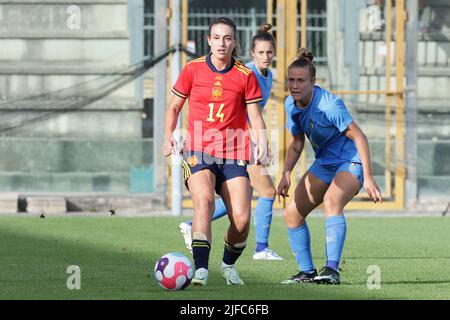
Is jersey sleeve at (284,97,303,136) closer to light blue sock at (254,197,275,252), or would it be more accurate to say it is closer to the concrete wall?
light blue sock at (254,197,275,252)

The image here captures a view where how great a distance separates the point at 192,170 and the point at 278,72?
418 inches

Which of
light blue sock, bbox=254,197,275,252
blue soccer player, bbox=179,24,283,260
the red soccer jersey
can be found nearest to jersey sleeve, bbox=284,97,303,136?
the red soccer jersey

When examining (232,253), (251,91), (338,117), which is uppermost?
(251,91)

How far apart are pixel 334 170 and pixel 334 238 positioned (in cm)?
57

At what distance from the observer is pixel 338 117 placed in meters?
9.98

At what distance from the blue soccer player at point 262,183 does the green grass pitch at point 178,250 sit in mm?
216

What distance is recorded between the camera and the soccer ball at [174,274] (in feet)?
29.9

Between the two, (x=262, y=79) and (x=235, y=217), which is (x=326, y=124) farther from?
(x=262, y=79)

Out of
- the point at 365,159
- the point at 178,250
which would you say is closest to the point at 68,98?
the point at 178,250

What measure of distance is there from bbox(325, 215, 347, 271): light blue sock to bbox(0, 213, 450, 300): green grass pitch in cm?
23

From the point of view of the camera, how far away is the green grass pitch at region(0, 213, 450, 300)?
9141 mm

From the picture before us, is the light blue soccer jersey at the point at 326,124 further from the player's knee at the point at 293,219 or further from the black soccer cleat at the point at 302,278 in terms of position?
the black soccer cleat at the point at 302,278

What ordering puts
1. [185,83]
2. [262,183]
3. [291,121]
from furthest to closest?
[262,183] → [291,121] → [185,83]
